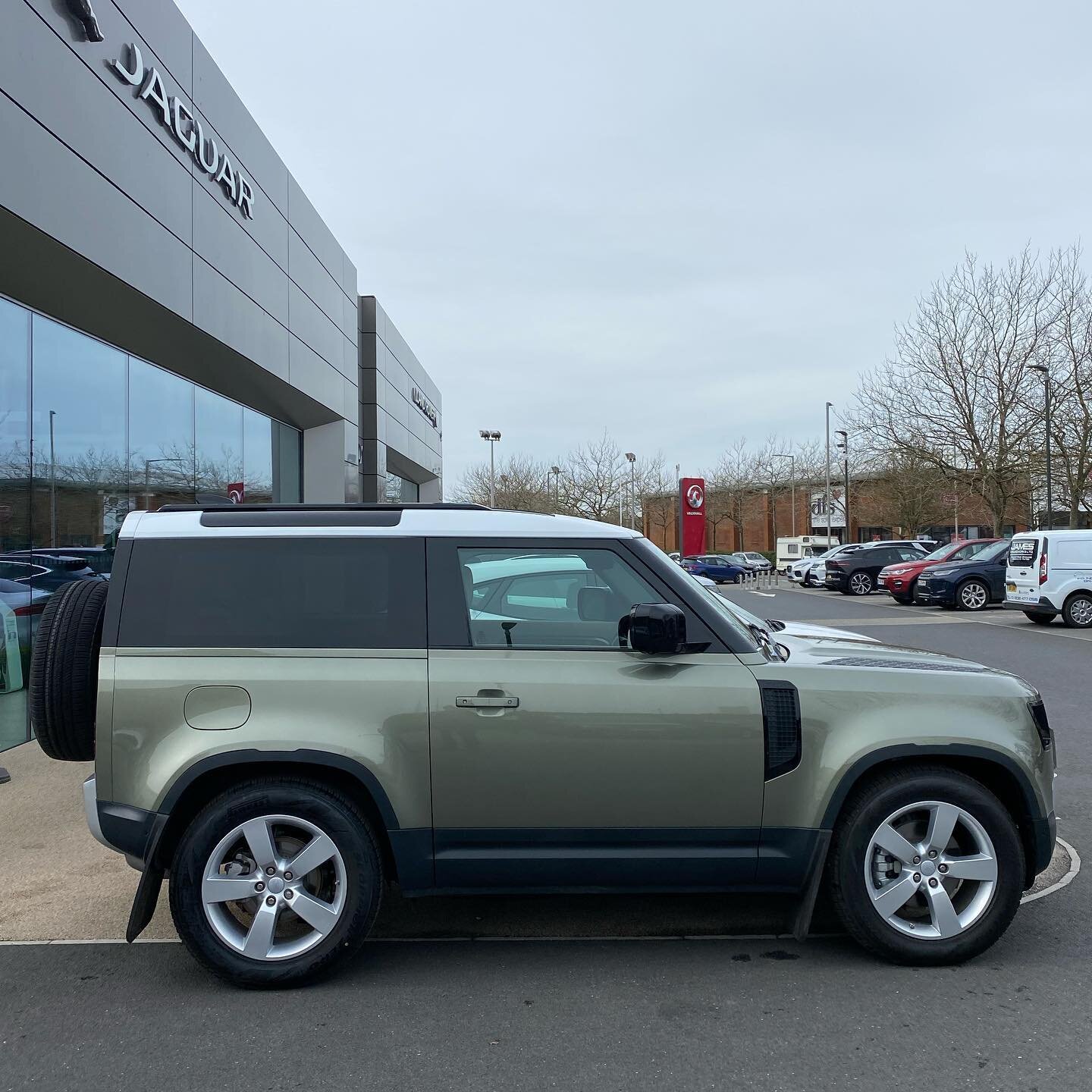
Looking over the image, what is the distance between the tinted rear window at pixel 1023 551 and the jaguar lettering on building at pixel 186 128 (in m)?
15.0

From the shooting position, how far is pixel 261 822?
368cm

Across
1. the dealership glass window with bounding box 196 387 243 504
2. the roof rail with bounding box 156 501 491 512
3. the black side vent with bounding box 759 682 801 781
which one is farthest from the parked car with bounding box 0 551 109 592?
the black side vent with bounding box 759 682 801 781

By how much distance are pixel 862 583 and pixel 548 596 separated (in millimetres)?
31147

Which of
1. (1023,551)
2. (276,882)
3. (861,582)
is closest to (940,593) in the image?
(1023,551)

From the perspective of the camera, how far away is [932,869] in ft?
12.5

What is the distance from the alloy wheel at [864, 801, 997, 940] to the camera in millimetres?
3797

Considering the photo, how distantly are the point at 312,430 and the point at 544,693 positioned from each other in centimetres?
1951

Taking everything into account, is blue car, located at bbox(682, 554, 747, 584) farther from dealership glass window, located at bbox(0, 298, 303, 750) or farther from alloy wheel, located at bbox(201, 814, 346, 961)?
alloy wheel, located at bbox(201, 814, 346, 961)

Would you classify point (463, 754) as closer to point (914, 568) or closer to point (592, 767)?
point (592, 767)

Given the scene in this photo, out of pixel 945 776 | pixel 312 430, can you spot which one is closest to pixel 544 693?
pixel 945 776

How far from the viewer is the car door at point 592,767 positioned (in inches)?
146

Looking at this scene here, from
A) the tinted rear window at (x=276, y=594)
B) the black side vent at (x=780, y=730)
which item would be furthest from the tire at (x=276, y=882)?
the black side vent at (x=780, y=730)

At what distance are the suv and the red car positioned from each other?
23510 millimetres

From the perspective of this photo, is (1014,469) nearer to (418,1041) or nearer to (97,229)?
(97,229)
